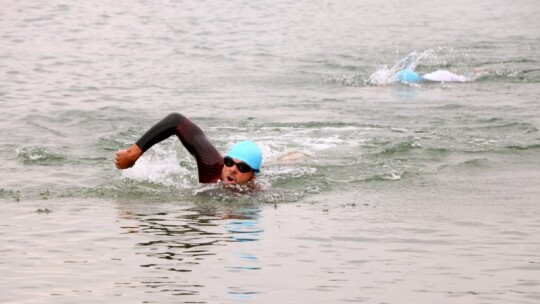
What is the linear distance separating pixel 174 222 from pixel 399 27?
20.4m

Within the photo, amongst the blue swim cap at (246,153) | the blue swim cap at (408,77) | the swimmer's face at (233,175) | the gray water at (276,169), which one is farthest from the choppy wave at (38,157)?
the blue swim cap at (408,77)

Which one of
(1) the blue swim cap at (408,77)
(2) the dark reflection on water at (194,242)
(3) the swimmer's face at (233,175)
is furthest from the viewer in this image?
(1) the blue swim cap at (408,77)

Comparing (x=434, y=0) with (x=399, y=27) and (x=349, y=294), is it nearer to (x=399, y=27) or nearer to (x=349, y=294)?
(x=399, y=27)

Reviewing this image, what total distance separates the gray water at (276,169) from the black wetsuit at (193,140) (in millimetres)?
214

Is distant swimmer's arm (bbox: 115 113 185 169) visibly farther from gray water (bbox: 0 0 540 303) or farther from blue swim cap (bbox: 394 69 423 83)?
blue swim cap (bbox: 394 69 423 83)

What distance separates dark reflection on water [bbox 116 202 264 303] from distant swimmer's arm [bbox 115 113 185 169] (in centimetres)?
45

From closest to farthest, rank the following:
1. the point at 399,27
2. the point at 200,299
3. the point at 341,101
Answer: the point at 200,299 → the point at 341,101 → the point at 399,27

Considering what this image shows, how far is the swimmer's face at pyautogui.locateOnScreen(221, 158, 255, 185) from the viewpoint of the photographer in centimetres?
1014

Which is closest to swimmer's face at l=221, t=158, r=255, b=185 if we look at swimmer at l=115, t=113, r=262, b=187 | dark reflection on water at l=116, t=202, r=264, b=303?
swimmer at l=115, t=113, r=262, b=187

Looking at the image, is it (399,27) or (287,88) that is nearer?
(287,88)

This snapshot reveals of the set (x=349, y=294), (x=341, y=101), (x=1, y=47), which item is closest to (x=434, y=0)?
(x=1, y=47)

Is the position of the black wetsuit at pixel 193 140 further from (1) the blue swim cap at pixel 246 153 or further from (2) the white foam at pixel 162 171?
(2) the white foam at pixel 162 171

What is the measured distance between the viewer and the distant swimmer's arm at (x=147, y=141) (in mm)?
9414

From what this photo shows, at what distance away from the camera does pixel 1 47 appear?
23016 millimetres
